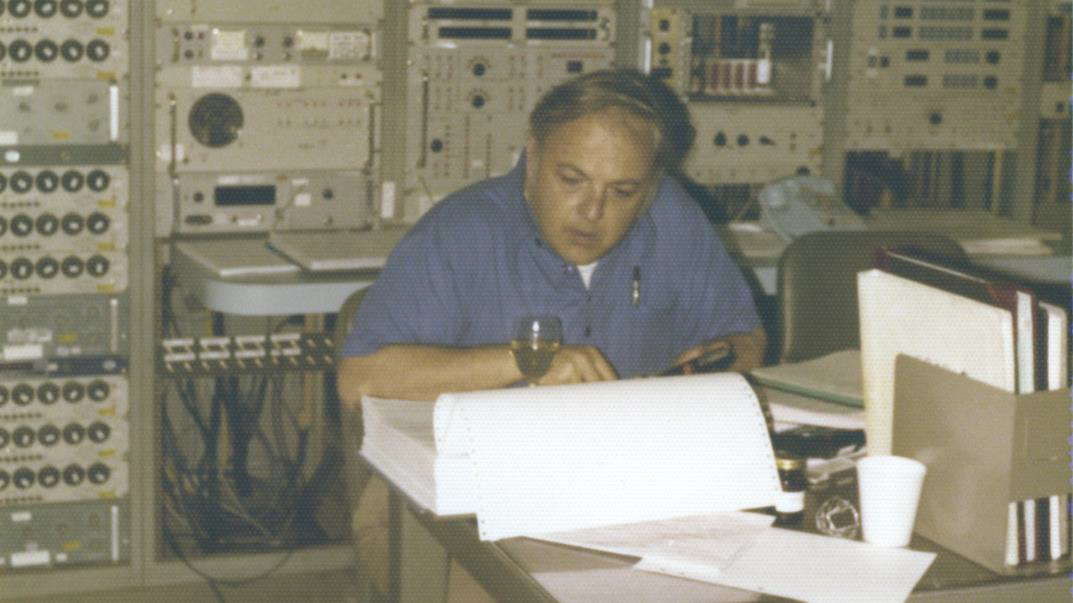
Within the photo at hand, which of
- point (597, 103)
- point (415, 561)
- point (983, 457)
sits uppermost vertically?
point (597, 103)

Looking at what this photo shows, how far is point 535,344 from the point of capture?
1.81m

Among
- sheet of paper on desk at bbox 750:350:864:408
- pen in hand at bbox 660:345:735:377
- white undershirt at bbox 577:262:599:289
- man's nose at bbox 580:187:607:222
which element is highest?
man's nose at bbox 580:187:607:222

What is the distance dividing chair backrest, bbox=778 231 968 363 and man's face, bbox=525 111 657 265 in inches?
23.3

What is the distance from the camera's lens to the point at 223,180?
3361 mm

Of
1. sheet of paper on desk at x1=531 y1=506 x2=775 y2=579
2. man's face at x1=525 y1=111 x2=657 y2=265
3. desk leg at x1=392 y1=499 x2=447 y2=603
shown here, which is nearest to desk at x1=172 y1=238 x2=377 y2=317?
man's face at x1=525 y1=111 x2=657 y2=265

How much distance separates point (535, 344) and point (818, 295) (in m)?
1.10

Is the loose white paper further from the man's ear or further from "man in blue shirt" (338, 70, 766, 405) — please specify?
the man's ear

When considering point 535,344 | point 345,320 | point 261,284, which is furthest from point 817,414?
point 261,284

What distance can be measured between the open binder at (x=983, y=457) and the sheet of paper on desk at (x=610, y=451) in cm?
17

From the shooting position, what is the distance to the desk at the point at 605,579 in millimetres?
1325

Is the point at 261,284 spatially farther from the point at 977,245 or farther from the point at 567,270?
the point at 977,245

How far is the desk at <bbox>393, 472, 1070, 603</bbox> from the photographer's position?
4.35ft


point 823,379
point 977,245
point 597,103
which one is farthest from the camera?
point 977,245

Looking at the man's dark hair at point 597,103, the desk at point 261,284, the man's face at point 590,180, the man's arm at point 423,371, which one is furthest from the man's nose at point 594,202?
the desk at point 261,284
